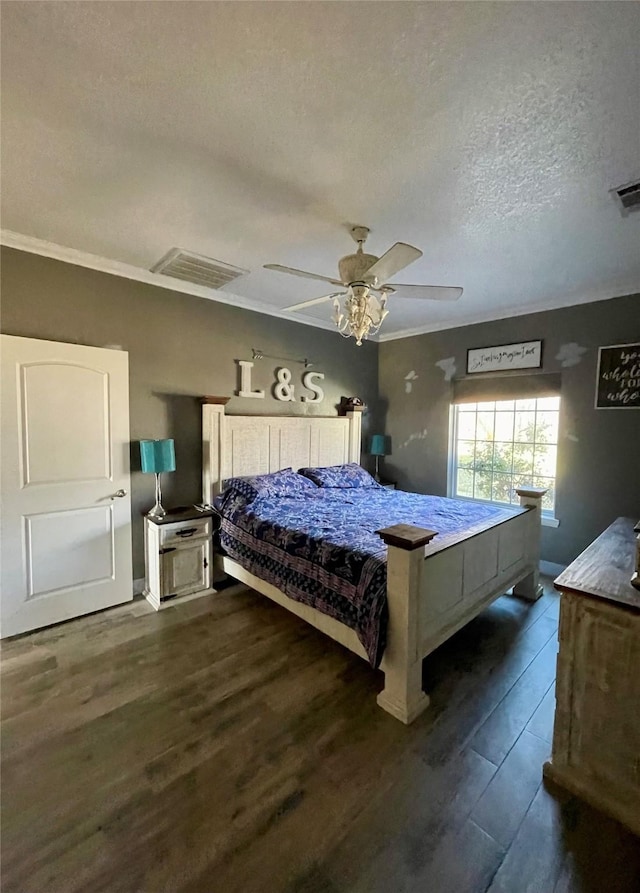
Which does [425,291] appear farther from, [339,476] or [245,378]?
[339,476]

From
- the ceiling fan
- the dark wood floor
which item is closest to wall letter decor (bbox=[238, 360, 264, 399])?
the ceiling fan

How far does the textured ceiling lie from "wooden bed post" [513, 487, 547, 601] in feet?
5.89

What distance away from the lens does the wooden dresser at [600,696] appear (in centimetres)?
139

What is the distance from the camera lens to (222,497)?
3344 mm

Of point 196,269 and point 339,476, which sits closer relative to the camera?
point 196,269

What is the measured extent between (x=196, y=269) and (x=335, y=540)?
2319 millimetres

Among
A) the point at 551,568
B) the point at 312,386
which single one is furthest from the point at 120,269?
the point at 551,568

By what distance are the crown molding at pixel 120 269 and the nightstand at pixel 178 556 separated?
192cm

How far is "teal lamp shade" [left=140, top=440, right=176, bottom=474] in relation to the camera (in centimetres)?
291

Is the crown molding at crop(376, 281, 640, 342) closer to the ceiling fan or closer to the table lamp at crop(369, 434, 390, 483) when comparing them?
the table lamp at crop(369, 434, 390, 483)

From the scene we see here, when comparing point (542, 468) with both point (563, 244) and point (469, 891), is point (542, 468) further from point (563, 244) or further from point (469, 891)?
point (469, 891)

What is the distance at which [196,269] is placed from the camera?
2.95m

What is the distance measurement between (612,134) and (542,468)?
294 centimetres

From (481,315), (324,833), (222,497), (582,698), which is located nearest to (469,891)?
(324,833)
